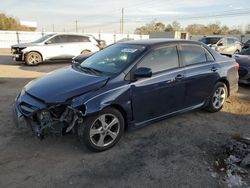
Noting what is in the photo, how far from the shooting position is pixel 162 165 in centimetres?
325

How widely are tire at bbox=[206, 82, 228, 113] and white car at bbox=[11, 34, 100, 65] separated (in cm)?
926

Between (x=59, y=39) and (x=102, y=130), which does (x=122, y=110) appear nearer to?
(x=102, y=130)

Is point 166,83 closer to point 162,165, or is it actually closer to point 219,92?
point 162,165

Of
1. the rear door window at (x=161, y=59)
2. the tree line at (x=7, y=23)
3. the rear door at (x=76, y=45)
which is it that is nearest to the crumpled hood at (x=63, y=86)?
the rear door window at (x=161, y=59)

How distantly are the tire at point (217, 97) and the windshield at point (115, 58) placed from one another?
2054 mm

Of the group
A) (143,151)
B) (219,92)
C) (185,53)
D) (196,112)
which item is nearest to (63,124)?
(143,151)

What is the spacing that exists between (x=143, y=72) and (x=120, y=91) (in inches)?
18.6

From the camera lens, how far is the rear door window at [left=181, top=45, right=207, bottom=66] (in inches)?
177

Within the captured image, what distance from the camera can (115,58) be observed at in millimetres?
4238

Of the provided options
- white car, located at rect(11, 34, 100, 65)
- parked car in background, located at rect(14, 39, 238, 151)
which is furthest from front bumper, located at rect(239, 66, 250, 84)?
white car, located at rect(11, 34, 100, 65)

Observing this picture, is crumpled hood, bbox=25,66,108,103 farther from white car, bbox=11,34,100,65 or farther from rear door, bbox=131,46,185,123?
white car, bbox=11,34,100,65

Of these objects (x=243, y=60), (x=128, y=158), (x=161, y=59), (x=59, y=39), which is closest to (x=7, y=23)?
(x=59, y=39)

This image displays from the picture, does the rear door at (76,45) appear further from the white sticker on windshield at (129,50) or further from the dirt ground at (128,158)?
the white sticker on windshield at (129,50)

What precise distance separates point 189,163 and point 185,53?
214cm
